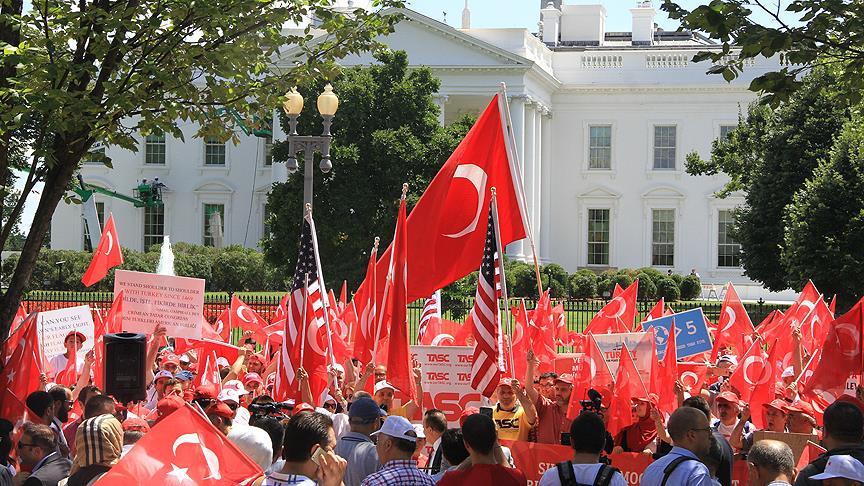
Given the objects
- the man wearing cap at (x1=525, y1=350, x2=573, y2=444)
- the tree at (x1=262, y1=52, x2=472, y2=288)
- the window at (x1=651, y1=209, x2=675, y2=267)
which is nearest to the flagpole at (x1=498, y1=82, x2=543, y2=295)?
the man wearing cap at (x1=525, y1=350, x2=573, y2=444)

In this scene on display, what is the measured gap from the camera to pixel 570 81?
59.2 m

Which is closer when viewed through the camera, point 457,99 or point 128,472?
point 128,472

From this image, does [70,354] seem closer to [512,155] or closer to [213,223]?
[512,155]

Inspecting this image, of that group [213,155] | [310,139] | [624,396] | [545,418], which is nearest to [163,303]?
[545,418]

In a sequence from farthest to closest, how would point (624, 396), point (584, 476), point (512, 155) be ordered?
point (512, 155) < point (624, 396) < point (584, 476)

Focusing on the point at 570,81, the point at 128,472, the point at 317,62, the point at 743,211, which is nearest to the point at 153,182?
the point at 570,81

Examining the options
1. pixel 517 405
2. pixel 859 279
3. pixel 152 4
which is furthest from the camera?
pixel 859 279

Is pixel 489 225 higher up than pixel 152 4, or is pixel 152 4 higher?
pixel 152 4

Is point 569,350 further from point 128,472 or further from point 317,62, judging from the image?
point 128,472

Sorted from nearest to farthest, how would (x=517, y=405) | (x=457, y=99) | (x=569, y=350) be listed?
(x=517, y=405) < (x=569, y=350) < (x=457, y=99)

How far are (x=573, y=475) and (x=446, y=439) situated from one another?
0.70 meters

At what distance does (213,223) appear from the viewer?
5812cm

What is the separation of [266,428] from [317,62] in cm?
415

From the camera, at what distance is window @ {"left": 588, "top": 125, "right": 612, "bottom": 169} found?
5906 cm
